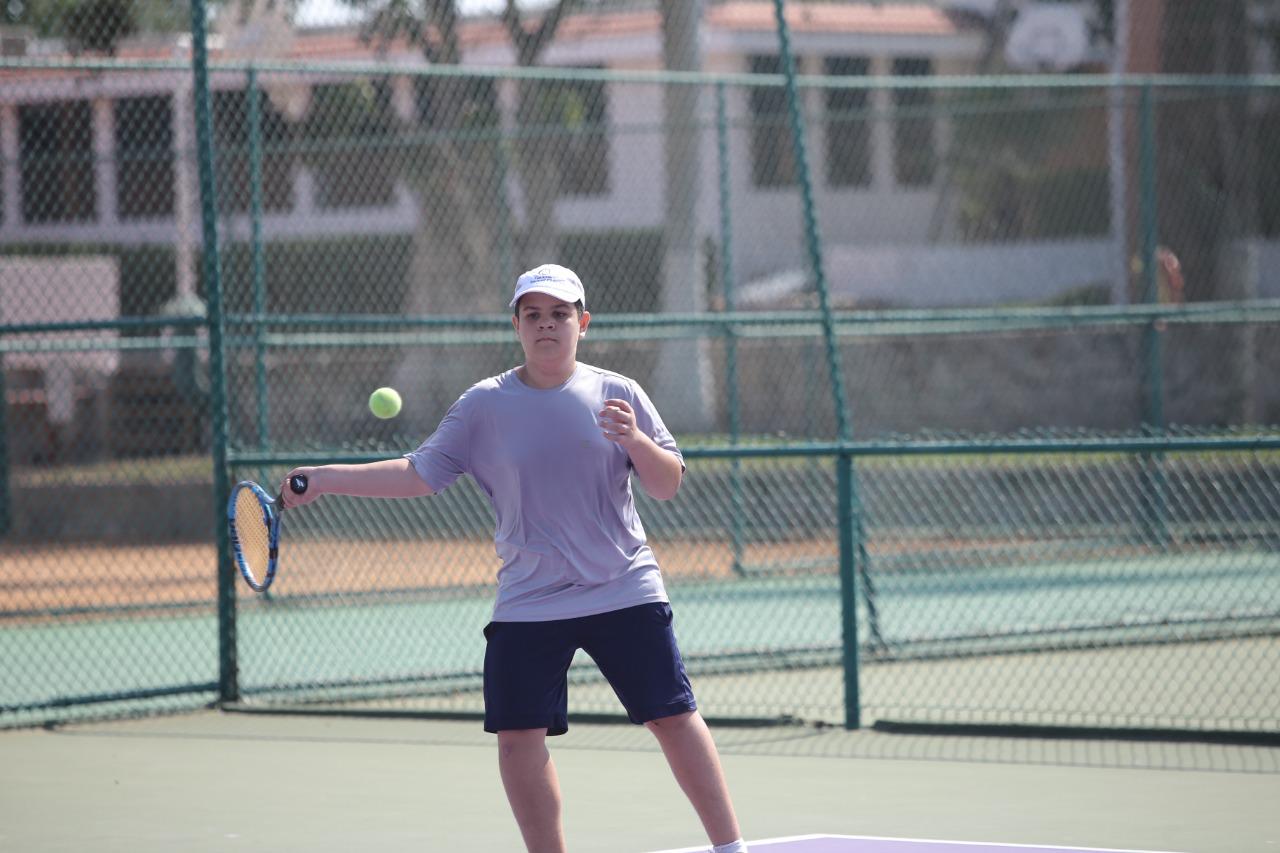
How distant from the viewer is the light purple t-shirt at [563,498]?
488cm

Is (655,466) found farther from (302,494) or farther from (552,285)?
(302,494)

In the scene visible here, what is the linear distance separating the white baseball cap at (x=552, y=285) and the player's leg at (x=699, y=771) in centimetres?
105

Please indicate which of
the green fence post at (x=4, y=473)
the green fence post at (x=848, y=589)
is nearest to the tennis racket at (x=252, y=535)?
the green fence post at (x=848, y=589)

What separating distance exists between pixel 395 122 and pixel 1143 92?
8.09 meters

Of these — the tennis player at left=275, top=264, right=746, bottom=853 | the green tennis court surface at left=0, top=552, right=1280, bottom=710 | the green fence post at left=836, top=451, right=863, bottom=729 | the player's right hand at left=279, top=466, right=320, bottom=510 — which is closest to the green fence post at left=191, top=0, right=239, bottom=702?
the green tennis court surface at left=0, top=552, right=1280, bottom=710

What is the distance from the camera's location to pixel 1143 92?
13891 millimetres

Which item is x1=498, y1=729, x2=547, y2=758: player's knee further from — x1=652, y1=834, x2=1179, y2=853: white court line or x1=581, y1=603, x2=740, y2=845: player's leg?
x1=652, y1=834, x2=1179, y2=853: white court line

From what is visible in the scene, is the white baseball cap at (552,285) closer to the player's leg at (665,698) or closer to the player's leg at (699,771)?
the player's leg at (665,698)

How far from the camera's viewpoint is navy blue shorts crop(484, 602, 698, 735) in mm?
4879

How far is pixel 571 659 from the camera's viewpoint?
4.91m

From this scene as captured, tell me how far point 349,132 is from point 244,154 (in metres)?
4.82

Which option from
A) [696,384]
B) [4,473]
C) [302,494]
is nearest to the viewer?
[302,494]

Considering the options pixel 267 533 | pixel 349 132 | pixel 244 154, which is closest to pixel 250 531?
pixel 267 533

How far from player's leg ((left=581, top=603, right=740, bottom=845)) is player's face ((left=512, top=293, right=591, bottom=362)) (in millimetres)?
649
